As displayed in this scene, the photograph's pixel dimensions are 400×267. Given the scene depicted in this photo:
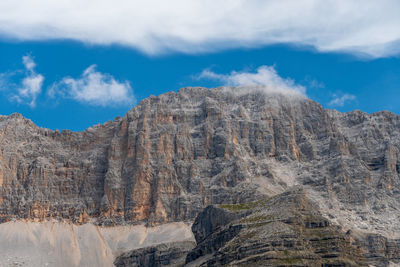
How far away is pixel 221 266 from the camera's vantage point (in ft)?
647

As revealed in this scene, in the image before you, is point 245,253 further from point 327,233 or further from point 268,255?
point 327,233

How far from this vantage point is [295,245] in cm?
19138

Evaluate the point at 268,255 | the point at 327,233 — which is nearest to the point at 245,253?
the point at 268,255

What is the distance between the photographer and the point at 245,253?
193250mm

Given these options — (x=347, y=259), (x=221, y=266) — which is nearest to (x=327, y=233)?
(x=347, y=259)

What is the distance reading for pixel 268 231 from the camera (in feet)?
650

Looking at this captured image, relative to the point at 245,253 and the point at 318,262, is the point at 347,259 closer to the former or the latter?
the point at 318,262

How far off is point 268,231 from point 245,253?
27.8 feet

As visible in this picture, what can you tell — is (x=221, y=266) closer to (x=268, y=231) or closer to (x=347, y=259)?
(x=268, y=231)

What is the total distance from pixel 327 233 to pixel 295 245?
11.3 m

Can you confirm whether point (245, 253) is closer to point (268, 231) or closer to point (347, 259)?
point (268, 231)

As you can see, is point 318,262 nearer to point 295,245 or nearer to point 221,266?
point 295,245

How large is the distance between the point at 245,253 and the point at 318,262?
1597 centimetres

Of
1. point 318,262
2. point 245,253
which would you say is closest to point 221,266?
point 245,253
